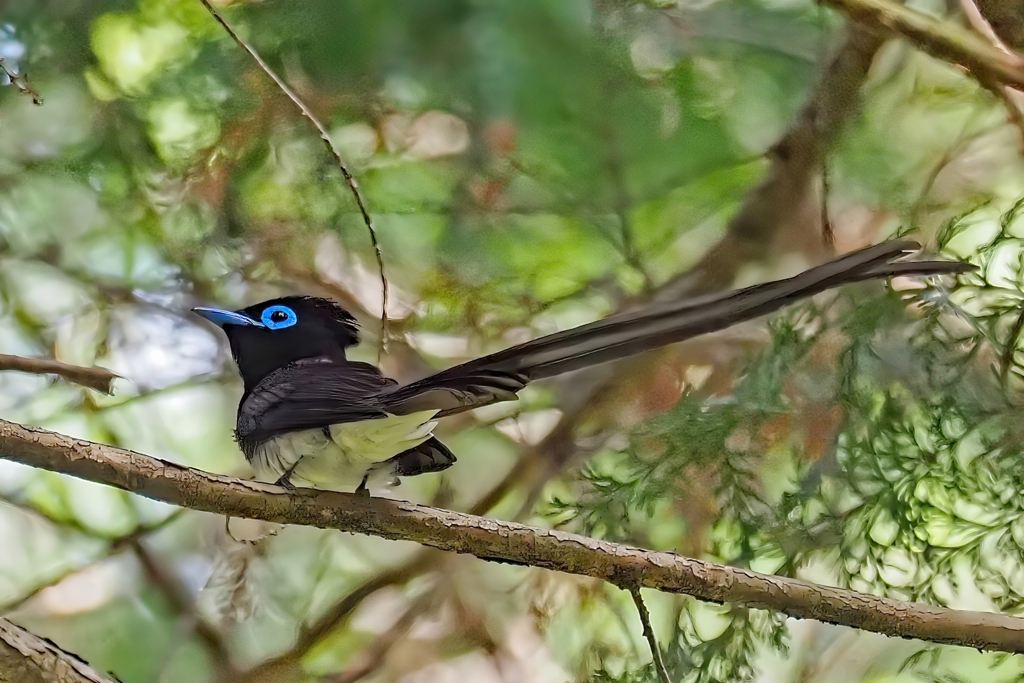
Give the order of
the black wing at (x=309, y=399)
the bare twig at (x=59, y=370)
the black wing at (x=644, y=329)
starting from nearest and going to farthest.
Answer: the black wing at (x=644, y=329) < the black wing at (x=309, y=399) < the bare twig at (x=59, y=370)

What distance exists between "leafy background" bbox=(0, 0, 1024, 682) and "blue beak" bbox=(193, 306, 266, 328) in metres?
0.10

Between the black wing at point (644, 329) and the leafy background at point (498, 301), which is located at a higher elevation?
the black wing at point (644, 329)

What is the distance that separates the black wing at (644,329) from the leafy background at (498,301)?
261 millimetres

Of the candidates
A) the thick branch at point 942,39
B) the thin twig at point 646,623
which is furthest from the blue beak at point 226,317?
the thick branch at point 942,39

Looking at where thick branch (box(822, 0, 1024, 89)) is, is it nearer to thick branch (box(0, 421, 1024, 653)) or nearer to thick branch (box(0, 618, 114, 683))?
thick branch (box(0, 421, 1024, 653))

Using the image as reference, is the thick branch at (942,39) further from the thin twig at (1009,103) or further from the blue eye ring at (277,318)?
the blue eye ring at (277,318)

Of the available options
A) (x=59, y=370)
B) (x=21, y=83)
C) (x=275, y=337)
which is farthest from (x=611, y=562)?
(x=21, y=83)

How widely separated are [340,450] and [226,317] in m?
0.17

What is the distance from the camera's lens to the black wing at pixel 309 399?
63 cm

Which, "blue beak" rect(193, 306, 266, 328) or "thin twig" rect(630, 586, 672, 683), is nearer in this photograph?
"thin twig" rect(630, 586, 672, 683)

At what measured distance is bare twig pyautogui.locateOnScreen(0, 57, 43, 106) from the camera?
783mm

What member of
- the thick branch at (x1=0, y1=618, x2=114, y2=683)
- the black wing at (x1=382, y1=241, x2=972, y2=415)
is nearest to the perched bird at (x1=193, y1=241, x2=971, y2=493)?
the black wing at (x1=382, y1=241, x2=972, y2=415)

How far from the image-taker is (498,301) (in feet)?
2.84

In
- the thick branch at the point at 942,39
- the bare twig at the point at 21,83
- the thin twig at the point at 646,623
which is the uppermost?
the bare twig at the point at 21,83
